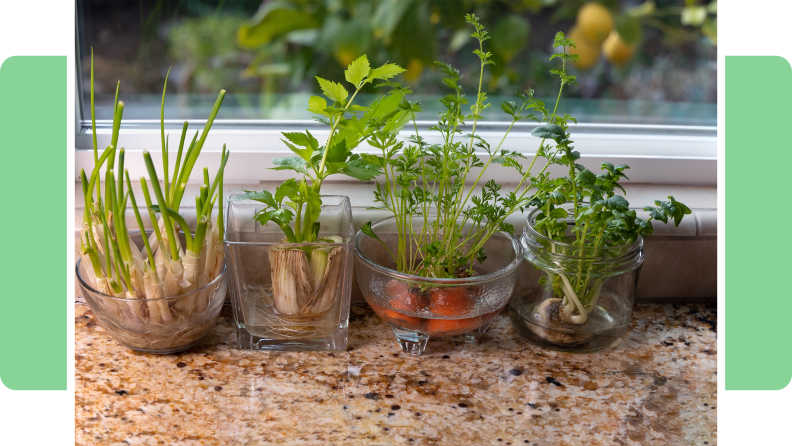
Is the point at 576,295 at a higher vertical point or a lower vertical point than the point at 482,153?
lower

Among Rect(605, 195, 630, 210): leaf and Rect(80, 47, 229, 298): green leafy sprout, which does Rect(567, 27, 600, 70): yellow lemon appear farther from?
Rect(80, 47, 229, 298): green leafy sprout

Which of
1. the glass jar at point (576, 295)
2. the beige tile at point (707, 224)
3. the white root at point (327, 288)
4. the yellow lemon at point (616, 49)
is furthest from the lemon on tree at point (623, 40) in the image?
the white root at point (327, 288)

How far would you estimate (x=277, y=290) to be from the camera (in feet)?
2.52

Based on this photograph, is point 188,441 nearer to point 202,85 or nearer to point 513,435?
point 513,435

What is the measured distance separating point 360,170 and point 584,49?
0.59 metres

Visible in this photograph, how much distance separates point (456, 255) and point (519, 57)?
0.47 m

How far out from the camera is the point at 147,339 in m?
0.75

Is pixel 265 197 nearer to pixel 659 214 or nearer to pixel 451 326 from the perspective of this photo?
pixel 451 326

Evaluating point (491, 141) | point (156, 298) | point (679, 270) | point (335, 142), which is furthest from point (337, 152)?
point (679, 270)

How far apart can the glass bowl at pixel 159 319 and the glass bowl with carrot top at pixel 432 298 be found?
0.65 ft

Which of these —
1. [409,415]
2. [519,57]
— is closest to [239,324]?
[409,415]

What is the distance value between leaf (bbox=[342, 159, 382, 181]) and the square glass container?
0.28ft

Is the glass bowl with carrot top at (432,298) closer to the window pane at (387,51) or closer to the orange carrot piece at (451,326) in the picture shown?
the orange carrot piece at (451,326)

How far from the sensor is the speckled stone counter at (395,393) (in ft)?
2.16
